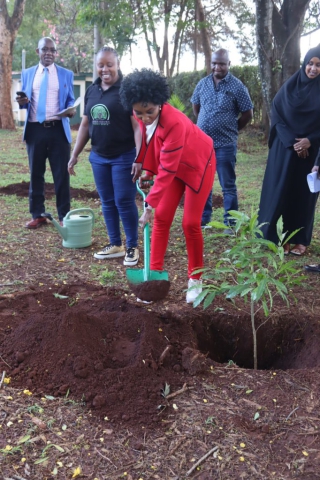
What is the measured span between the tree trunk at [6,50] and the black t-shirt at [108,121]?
43.7 feet

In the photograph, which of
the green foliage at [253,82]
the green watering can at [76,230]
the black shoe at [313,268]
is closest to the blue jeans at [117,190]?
the green watering can at [76,230]

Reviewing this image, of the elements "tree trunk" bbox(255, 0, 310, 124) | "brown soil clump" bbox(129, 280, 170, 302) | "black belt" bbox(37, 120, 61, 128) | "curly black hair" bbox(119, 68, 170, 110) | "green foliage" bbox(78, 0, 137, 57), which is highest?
"green foliage" bbox(78, 0, 137, 57)

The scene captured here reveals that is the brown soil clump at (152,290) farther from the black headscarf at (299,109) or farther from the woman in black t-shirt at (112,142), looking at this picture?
the black headscarf at (299,109)

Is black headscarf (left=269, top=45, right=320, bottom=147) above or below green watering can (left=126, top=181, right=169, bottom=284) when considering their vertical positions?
above

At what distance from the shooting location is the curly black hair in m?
2.94

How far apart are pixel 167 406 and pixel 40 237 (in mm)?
3146

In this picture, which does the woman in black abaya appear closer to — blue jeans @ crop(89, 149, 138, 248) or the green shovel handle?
blue jeans @ crop(89, 149, 138, 248)

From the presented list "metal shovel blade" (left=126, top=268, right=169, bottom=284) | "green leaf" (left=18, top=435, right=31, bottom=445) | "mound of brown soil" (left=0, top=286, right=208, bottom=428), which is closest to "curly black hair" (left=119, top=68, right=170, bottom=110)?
"metal shovel blade" (left=126, top=268, right=169, bottom=284)

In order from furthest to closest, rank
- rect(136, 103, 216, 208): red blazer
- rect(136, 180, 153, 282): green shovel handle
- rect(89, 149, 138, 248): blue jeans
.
Result: 1. rect(89, 149, 138, 248): blue jeans
2. rect(136, 180, 153, 282): green shovel handle
3. rect(136, 103, 216, 208): red blazer

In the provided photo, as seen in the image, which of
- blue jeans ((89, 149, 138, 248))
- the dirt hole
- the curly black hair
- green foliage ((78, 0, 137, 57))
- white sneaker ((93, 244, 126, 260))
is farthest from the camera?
green foliage ((78, 0, 137, 57))

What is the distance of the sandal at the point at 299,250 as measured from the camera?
4.79m

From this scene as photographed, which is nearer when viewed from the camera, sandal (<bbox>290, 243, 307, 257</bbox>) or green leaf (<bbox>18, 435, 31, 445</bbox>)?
green leaf (<bbox>18, 435, 31, 445</bbox>)

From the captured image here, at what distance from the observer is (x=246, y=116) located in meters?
5.20

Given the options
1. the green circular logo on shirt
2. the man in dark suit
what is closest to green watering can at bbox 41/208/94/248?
the man in dark suit
